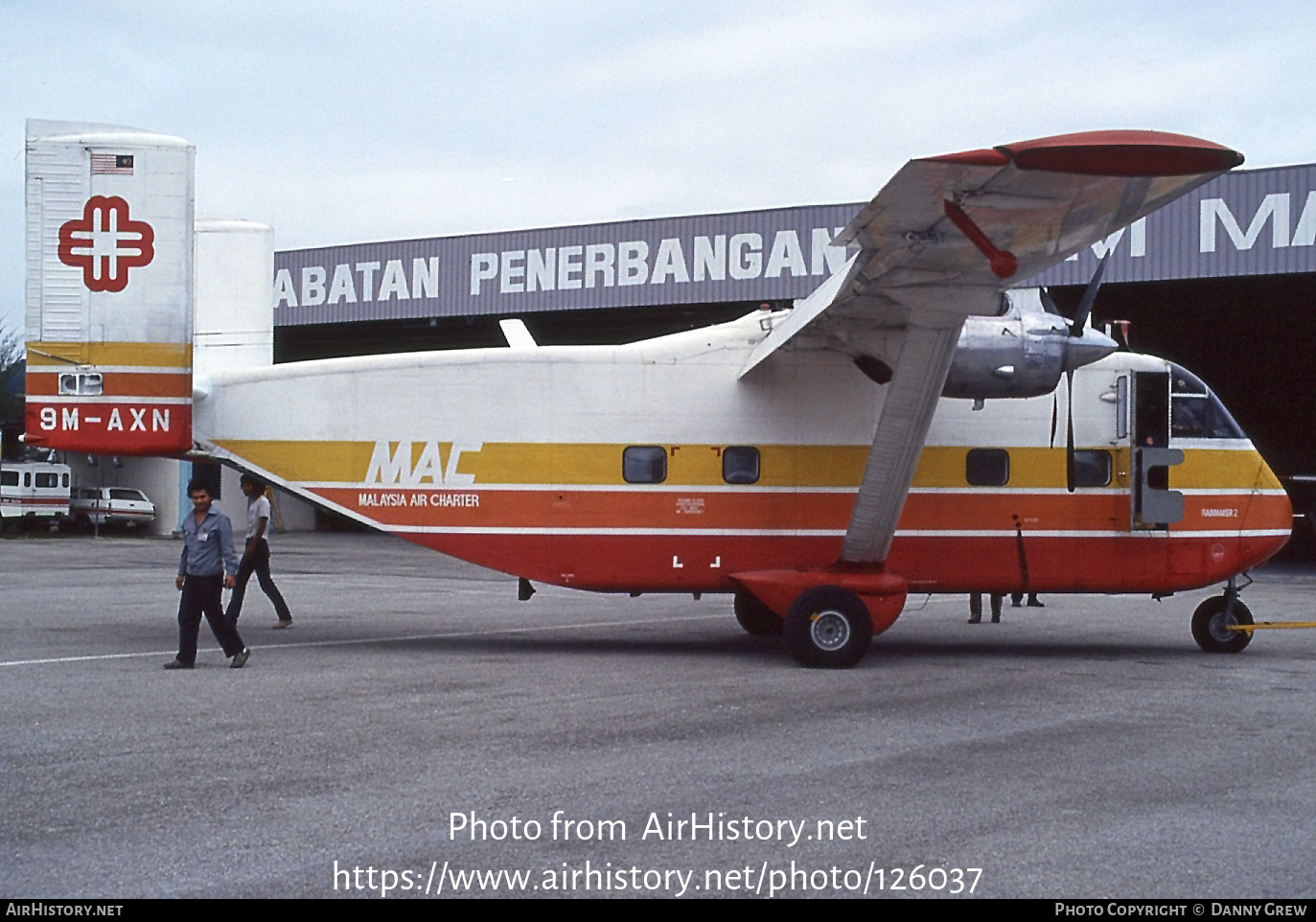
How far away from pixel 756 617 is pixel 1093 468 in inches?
165

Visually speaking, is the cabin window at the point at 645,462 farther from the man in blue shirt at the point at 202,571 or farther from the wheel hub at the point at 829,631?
the man in blue shirt at the point at 202,571

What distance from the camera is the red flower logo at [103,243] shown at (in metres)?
13.3

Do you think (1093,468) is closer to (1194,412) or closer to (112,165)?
(1194,412)

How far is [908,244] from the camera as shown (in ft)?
32.9

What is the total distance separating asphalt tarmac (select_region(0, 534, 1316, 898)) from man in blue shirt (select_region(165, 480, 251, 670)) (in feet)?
1.10

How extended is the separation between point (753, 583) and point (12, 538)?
35.3 meters

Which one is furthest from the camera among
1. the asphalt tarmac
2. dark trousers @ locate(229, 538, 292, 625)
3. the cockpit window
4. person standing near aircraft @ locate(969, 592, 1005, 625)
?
person standing near aircraft @ locate(969, 592, 1005, 625)

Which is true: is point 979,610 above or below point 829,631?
below

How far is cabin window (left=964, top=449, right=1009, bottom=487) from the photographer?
1394 cm

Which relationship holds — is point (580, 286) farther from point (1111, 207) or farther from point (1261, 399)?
point (1111, 207)

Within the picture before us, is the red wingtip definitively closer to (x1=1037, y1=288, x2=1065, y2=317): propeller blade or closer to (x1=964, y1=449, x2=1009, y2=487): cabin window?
(x1=1037, y1=288, x2=1065, y2=317): propeller blade

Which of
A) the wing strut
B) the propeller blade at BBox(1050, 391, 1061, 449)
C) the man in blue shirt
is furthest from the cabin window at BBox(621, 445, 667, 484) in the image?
the propeller blade at BBox(1050, 391, 1061, 449)

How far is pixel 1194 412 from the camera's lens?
14.4 meters

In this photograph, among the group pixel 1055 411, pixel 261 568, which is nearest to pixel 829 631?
pixel 1055 411
